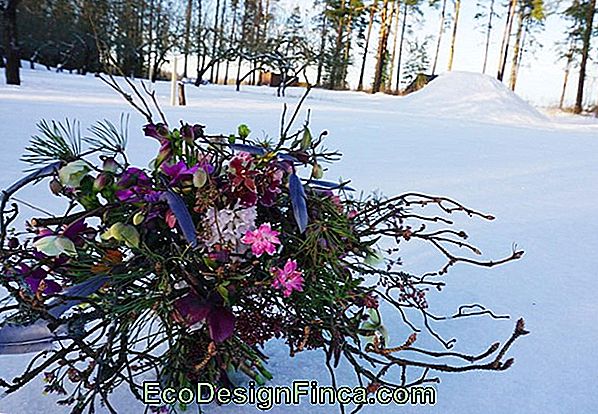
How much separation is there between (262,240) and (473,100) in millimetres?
7538

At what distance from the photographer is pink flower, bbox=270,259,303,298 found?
0.37m

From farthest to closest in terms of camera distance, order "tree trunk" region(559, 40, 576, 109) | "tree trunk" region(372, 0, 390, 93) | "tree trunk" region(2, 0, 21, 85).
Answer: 1. "tree trunk" region(559, 40, 576, 109)
2. "tree trunk" region(372, 0, 390, 93)
3. "tree trunk" region(2, 0, 21, 85)

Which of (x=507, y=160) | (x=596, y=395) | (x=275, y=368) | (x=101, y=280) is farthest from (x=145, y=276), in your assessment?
(x=507, y=160)

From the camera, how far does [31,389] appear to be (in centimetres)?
49

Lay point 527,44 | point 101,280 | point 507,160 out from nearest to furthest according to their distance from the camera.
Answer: point 101,280, point 507,160, point 527,44

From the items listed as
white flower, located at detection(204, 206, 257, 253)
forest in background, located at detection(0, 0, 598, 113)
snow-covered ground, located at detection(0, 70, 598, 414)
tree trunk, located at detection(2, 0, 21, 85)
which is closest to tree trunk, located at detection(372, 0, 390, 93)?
forest in background, located at detection(0, 0, 598, 113)

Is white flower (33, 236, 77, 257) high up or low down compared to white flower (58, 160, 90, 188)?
down

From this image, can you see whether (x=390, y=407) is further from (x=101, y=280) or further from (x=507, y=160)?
(x=507, y=160)

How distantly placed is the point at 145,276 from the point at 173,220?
0.05 m

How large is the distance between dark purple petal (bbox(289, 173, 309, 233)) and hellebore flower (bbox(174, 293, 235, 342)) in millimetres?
82

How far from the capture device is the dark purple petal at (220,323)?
1.20ft

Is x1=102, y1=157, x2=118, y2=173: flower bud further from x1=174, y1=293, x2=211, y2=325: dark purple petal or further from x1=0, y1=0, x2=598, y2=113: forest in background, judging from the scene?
x1=0, y1=0, x2=598, y2=113: forest in background

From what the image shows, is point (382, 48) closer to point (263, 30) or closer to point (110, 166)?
point (263, 30)

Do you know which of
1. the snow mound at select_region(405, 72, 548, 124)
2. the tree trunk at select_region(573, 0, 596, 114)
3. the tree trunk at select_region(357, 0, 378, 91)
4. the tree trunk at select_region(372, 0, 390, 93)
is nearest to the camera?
the snow mound at select_region(405, 72, 548, 124)
